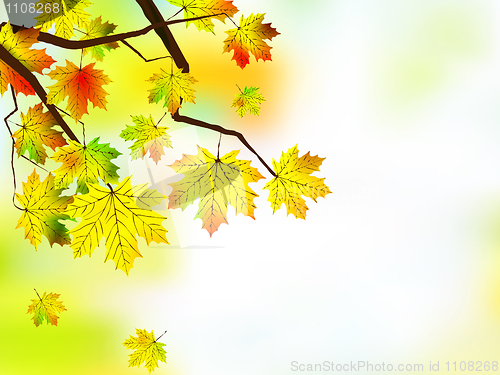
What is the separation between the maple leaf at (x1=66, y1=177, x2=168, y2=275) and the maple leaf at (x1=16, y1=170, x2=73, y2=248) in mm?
103

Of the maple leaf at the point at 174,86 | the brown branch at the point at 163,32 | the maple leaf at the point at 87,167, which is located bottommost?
the maple leaf at the point at 87,167

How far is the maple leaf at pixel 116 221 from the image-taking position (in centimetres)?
50

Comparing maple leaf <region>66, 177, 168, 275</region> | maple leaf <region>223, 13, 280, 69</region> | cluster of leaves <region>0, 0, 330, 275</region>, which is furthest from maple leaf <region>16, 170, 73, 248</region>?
maple leaf <region>223, 13, 280, 69</region>

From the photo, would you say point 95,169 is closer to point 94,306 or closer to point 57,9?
point 57,9

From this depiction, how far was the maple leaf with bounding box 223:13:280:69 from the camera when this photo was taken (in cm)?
67

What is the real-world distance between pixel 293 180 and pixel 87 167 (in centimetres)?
39

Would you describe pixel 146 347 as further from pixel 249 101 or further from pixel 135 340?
pixel 249 101

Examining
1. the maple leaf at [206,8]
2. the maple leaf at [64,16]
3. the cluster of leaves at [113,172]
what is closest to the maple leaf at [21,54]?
the cluster of leaves at [113,172]

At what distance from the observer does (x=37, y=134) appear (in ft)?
2.15

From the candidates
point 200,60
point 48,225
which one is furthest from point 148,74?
point 48,225

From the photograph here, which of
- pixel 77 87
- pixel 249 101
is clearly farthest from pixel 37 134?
pixel 249 101

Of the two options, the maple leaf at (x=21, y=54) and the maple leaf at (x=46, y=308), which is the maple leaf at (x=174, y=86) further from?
the maple leaf at (x=46, y=308)

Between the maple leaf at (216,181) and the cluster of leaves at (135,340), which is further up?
the maple leaf at (216,181)

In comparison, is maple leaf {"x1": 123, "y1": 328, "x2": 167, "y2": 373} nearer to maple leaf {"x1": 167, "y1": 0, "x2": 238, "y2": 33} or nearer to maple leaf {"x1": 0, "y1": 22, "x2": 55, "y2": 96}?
maple leaf {"x1": 0, "y1": 22, "x2": 55, "y2": 96}
